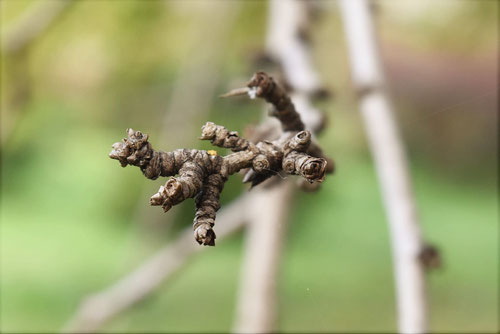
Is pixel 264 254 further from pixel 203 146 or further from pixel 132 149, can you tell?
pixel 132 149

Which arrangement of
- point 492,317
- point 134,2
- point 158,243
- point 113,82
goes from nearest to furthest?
point 492,317 → point 158,243 → point 134,2 → point 113,82

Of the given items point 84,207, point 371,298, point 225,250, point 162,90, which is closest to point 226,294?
point 225,250

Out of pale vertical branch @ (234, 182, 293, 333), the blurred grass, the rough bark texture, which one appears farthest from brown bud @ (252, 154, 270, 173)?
the blurred grass

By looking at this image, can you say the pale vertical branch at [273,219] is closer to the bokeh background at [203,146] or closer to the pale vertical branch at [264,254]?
the pale vertical branch at [264,254]

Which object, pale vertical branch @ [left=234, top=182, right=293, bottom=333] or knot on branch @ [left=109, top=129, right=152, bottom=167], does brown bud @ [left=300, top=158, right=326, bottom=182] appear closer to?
knot on branch @ [left=109, top=129, right=152, bottom=167]

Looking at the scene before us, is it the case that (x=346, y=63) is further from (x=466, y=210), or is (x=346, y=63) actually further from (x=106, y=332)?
(x=106, y=332)

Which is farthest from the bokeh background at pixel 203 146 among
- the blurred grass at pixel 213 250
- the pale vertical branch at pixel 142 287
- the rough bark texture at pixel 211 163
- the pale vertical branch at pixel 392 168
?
the rough bark texture at pixel 211 163
